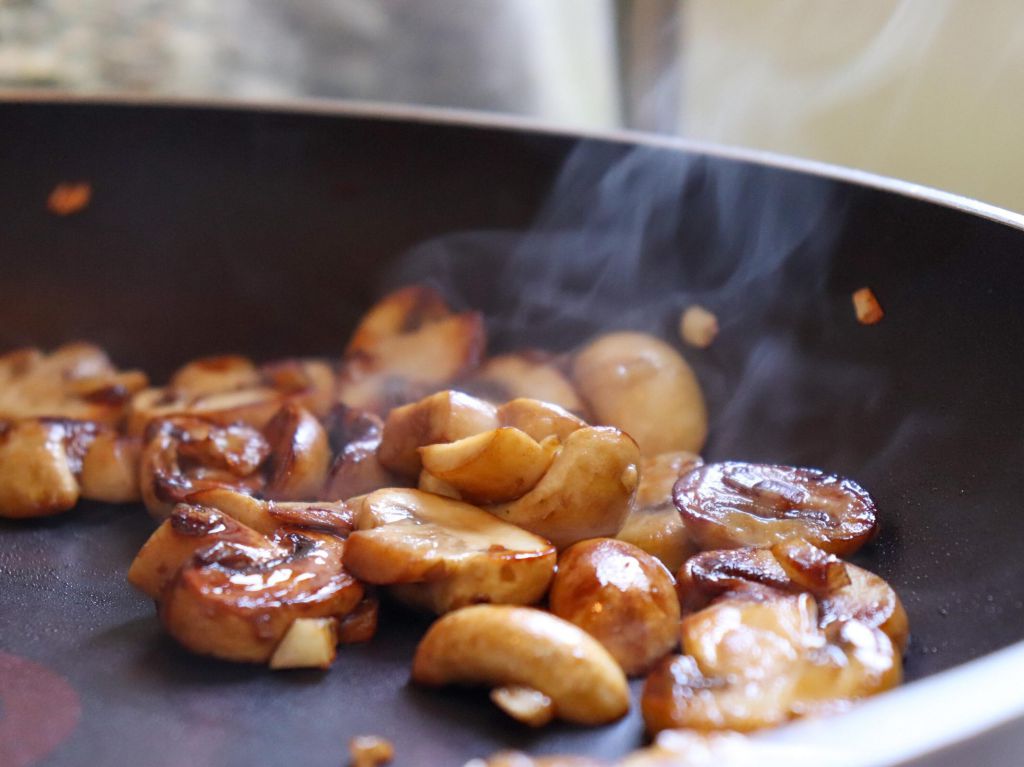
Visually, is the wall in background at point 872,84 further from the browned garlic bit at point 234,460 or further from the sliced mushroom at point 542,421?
the browned garlic bit at point 234,460

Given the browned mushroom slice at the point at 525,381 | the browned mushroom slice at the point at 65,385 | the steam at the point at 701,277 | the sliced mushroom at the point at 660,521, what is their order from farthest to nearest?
the browned mushroom slice at the point at 65,385 → the browned mushroom slice at the point at 525,381 → the steam at the point at 701,277 → the sliced mushroom at the point at 660,521

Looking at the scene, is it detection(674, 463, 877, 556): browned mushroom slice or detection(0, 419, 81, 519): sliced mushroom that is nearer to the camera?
detection(674, 463, 877, 556): browned mushroom slice

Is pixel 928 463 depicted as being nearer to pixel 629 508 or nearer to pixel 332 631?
pixel 629 508

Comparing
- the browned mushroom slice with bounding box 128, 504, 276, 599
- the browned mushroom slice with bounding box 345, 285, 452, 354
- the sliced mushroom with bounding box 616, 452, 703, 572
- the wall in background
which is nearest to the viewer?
the browned mushroom slice with bounding box 128, 504, 276, 599

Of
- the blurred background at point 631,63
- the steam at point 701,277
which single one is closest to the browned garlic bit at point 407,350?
the steam at point 701,277

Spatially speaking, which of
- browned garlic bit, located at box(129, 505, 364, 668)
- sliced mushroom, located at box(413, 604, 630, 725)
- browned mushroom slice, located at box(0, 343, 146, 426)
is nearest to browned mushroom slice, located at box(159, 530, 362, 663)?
browned garlic bit, located at box(129, 505, 364, 668)

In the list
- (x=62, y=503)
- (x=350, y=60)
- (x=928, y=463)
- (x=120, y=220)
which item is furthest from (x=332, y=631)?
(x=350, y=60)

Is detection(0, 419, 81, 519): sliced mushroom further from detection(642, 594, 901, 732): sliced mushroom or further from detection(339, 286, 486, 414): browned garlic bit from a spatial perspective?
detection(642, 594, 901, 732): sliced mushroom

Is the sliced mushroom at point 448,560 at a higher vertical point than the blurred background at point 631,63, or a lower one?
lower
